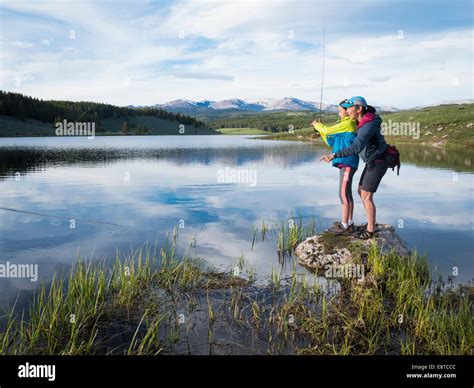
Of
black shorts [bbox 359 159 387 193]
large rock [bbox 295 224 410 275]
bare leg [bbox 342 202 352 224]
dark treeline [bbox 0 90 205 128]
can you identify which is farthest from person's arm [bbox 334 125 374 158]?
dark treeline [bbox 0 90 205 128]

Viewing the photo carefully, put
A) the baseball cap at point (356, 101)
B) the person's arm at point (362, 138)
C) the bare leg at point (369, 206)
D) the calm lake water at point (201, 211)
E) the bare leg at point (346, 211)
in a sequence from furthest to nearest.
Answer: the calm lake water at point (201, 211)
the bare leg at point (346, 211)
the bare leg at point (369, 206)
the baseball cap at point (356, 101)
the person's arm at point (362, 138)

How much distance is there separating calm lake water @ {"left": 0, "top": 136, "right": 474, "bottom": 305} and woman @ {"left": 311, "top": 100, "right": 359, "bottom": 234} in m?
2.21

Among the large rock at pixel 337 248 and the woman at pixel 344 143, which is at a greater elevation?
the woman at pixel 344 143

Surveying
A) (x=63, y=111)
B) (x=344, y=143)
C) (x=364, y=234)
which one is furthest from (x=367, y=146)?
(x=63, y=111)

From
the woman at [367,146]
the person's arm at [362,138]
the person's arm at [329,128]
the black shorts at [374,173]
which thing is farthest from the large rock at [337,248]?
the person's arm at [329,128]

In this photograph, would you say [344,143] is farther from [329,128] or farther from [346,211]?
[346,211]

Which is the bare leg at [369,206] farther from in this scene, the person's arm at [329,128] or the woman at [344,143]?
the person's arm at [329,128]

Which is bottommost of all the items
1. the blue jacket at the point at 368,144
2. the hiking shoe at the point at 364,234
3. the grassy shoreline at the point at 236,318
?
the grassy shoreline at the point at 236,318

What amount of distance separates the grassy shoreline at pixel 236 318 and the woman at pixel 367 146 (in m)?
1.67

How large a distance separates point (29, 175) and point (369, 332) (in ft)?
82.7

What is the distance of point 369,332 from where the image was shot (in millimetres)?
5969

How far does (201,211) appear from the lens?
16.1 metres

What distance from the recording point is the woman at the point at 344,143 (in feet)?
30.3

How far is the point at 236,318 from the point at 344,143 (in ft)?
16.6
